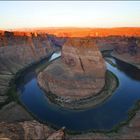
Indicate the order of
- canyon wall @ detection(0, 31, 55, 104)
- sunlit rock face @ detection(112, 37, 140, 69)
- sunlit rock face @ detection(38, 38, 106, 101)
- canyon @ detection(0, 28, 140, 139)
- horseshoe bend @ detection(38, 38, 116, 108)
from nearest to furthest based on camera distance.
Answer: canyon @ detection(0, 28, 140, 139)
horseshoe bend @ detection(38, 38, 116, 108)
sunlit rock face @ detection(38, 38, 106, 101)
canyon wall @ detection(0, 31, 55, 104)
sunlit rock face @ detection(112, 37, 140, 69)

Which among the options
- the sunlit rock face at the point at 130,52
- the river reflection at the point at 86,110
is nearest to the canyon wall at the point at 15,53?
the river reflection at the point at 86,110

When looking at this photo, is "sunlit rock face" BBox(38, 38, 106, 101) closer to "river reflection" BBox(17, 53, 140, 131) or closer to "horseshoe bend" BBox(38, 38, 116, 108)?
"horseshoe bend" BBox(38, 38, 116, 108)

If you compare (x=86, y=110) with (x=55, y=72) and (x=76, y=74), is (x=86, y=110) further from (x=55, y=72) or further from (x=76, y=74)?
(x=55, y=72)

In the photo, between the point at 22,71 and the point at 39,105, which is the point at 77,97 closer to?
the point at 39,105

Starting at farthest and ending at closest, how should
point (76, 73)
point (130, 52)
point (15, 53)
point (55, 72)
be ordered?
point (130, 52) → point (15, 53) → point (55, 72) → point (76, 73)

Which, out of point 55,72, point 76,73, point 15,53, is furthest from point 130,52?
point 15,53

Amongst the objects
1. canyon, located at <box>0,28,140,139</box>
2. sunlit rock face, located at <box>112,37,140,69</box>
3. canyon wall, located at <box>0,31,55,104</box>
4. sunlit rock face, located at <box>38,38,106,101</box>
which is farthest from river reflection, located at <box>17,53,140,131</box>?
sunlit rock face, located at <box>112,37,140,69</box>

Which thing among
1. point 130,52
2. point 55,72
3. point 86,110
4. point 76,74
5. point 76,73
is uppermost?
point 130,52
